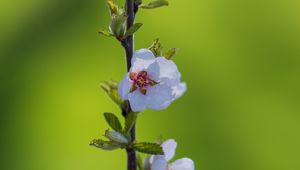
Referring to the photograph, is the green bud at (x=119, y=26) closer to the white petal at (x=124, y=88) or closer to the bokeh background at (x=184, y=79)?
the white petal at (x=124, y=88)

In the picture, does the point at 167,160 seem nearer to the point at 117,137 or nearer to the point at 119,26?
the point at 117,137

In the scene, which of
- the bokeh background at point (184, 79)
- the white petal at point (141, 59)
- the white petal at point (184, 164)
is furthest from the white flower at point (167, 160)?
the bokeh background at point (184, 79)

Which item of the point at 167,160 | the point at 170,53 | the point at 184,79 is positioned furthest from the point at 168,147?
the point at 184,79

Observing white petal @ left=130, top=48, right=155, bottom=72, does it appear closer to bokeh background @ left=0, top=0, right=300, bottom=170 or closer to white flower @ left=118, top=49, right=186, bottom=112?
white flower @ left=118, top=49, right=186, bottom=112

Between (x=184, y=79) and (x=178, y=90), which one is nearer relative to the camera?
(x=178, y=90)

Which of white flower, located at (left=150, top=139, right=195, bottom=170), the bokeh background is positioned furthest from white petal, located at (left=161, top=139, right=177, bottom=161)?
the bokeh background

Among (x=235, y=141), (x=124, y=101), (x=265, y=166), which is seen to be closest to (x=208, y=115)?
(x=235, y=141)
